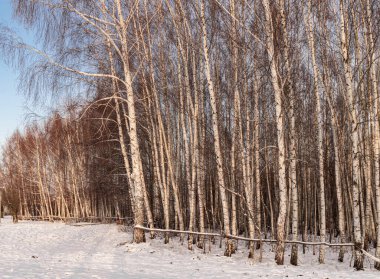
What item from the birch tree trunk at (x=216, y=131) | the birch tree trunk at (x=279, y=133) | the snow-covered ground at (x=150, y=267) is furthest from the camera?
the birch tree trunk at (x=216, y=131)

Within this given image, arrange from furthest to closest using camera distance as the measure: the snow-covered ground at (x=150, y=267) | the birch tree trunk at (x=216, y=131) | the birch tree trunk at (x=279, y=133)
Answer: the birch tree trunk at (x=216, y=131)
the birch tree trunk at (x=279, y=133)
the snow-covered ground at (x=150, y=267)

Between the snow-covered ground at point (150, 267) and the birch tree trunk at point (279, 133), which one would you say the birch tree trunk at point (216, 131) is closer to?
the snow-covered ground at point (150, 267)

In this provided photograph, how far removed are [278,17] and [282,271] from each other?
258 inches

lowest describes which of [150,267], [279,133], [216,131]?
[150,267]

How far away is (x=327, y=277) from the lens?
7375mm

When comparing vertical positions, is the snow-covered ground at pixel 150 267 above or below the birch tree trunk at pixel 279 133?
below

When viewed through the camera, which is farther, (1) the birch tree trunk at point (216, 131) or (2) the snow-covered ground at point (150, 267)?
(1) the birch tree trunk at point (216, 131)

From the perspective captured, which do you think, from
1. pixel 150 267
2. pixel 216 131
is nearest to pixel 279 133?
pixel 216 131

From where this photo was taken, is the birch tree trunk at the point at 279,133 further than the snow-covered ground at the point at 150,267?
Yes

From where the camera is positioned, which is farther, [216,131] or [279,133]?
[216,131]

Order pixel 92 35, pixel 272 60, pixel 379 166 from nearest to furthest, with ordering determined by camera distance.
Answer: pixel 272 60 < pixel 379 166 < pixel 92 35

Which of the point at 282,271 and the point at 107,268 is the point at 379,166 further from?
the point at 107,268

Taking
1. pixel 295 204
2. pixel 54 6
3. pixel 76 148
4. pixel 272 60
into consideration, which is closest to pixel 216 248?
pixel 295 204

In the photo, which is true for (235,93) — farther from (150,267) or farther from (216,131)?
(150,267)
